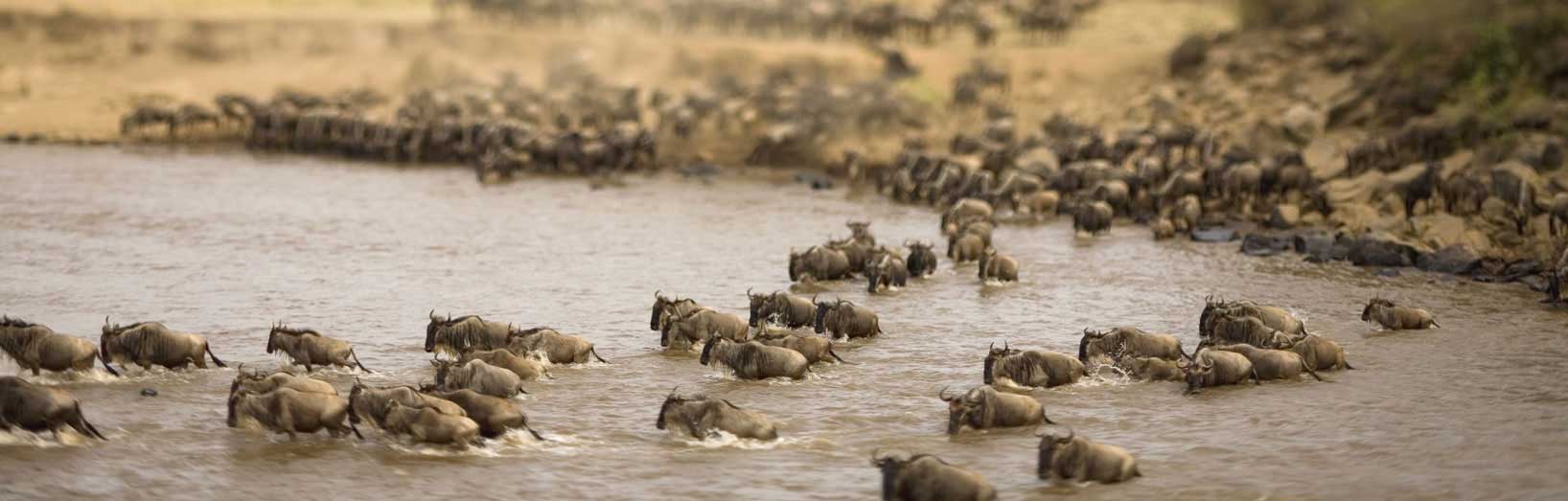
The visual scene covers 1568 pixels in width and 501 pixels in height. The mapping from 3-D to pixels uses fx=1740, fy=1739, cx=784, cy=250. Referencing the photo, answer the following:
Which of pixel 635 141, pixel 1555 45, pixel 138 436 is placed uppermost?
pixel 1555 45

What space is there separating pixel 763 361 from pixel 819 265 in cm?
578

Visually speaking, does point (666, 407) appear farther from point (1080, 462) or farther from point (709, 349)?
point (1080, 462)

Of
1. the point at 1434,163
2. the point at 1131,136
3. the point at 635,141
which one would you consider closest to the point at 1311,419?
the point at 1434,163

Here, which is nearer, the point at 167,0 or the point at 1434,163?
the point at 1434,163

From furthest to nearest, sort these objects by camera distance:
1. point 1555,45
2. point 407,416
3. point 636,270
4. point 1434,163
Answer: point 1555,45, point 1434,163, point 636,270, point 407,416

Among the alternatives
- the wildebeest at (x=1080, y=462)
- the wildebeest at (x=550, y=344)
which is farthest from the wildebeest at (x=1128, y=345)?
the wildebeest at (x=550, y=344)

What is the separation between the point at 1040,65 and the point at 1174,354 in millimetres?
24978

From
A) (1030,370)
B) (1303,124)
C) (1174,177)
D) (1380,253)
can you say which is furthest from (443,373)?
(1303,124)

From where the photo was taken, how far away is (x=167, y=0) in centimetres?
4747

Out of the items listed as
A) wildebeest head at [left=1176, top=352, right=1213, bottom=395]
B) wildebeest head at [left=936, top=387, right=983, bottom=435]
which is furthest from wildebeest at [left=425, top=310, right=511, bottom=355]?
wildebeest head at [left=1176, top=352, right=1213, bottom=395]

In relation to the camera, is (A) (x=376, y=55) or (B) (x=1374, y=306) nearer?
(B) (x=1374, y=306)

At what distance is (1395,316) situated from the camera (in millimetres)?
18312

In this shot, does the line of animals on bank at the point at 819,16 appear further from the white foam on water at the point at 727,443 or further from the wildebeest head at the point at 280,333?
the white foam on water at the point at 727,443

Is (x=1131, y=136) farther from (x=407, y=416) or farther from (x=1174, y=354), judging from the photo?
(x=407, y=416)
